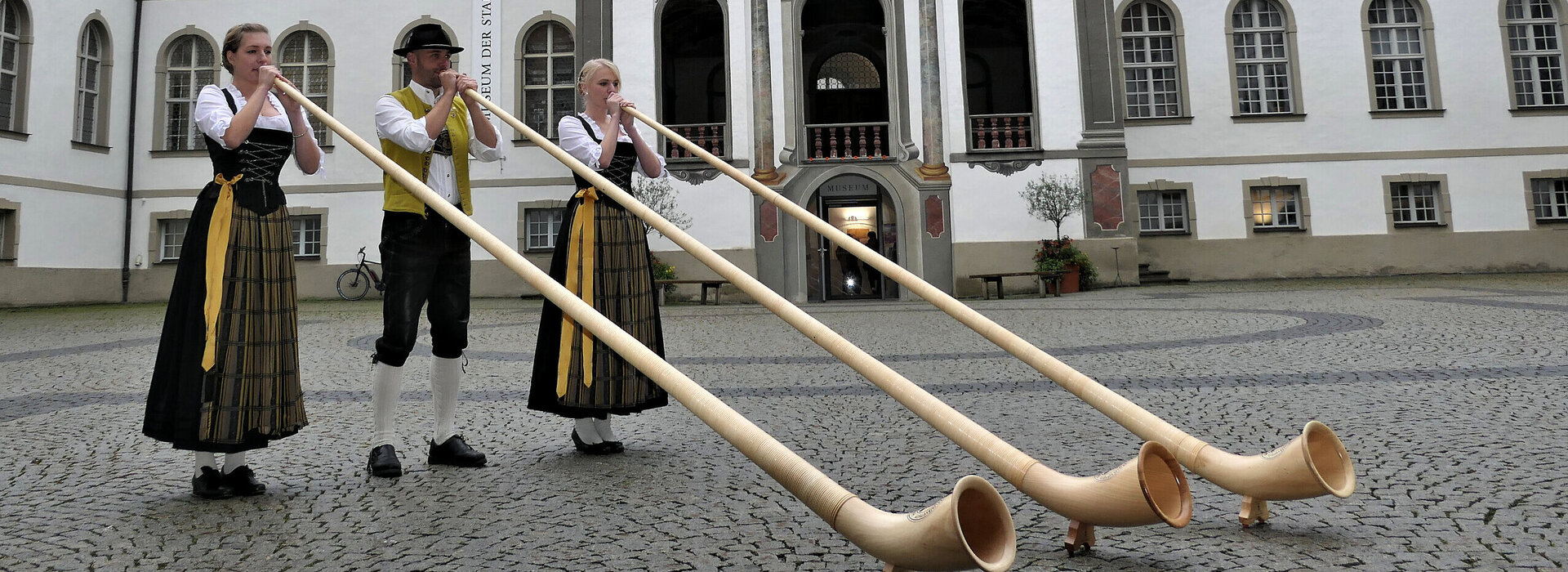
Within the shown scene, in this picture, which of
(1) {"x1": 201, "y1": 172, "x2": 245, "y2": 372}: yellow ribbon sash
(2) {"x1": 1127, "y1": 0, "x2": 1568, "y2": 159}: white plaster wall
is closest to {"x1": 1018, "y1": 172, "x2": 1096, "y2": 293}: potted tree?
(2) {"x1": 1127, "y1": 0, "x2": 1568, "y2": 159}: white plaster wall

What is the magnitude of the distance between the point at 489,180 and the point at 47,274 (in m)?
8.80

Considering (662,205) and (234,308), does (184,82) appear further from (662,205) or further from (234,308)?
(234,308)

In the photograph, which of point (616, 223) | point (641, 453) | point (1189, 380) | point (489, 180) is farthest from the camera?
point (489, 180)

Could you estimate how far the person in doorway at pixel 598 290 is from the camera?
10.9 ft

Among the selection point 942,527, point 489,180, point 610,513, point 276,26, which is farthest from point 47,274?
point 942,527

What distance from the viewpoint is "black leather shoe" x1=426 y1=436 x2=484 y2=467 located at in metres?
3.05

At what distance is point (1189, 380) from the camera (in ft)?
15.2

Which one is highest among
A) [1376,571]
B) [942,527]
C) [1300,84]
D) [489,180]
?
[1300,84]

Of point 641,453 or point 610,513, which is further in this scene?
point 641,453

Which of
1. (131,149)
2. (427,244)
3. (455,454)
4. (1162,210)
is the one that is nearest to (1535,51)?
(1162,210)

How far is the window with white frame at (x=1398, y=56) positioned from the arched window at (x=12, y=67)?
1110 inches

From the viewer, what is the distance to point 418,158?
3.18m

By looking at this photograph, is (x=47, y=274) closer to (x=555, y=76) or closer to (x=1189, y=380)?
(x=555, y=76)

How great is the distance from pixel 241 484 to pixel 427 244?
97cm
